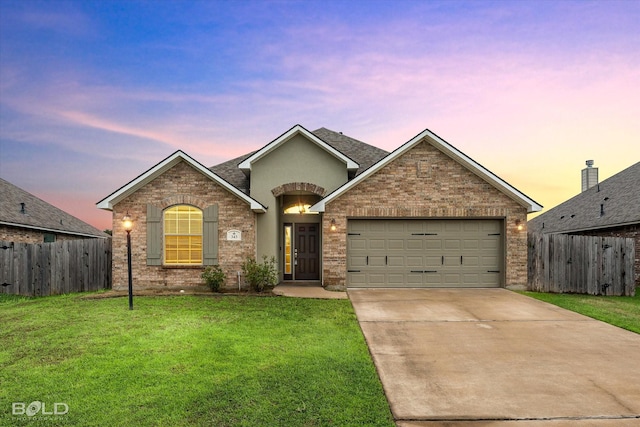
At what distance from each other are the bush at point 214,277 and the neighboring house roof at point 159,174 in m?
2.46

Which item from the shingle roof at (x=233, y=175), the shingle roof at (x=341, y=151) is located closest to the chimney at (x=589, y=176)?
the shingle roof at (x=341, y=151)

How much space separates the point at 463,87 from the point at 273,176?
947 centimetres

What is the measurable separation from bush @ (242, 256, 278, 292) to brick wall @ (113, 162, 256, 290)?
1.25 feet

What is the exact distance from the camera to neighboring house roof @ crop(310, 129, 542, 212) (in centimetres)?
1278

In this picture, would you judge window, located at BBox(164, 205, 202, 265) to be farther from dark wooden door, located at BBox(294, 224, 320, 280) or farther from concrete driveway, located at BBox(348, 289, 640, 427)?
concrete driveway, located at BBox(348, 289, 640, 427)

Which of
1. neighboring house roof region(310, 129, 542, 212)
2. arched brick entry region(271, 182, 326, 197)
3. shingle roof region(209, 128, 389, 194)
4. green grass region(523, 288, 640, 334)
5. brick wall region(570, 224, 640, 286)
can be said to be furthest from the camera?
brick wall region(570, 224, 640, 286)

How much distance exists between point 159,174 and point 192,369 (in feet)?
31.1

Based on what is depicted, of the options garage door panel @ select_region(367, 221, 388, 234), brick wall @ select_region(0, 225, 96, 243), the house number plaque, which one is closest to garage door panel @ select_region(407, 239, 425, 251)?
garage door panel @ select_region(367, 221, 388, 234)

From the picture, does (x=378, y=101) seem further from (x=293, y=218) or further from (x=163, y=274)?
(x=163, y=274)

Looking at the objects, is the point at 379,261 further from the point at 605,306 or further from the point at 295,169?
the point at 605,306

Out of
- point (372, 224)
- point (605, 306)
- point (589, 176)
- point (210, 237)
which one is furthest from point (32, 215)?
point (589, 176)

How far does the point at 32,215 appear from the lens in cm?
1894

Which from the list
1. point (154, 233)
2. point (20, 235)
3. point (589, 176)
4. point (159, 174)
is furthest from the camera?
point (589, 176)

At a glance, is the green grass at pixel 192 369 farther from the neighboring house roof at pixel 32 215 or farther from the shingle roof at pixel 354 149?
the neighboring house roof at pixel 32 215
